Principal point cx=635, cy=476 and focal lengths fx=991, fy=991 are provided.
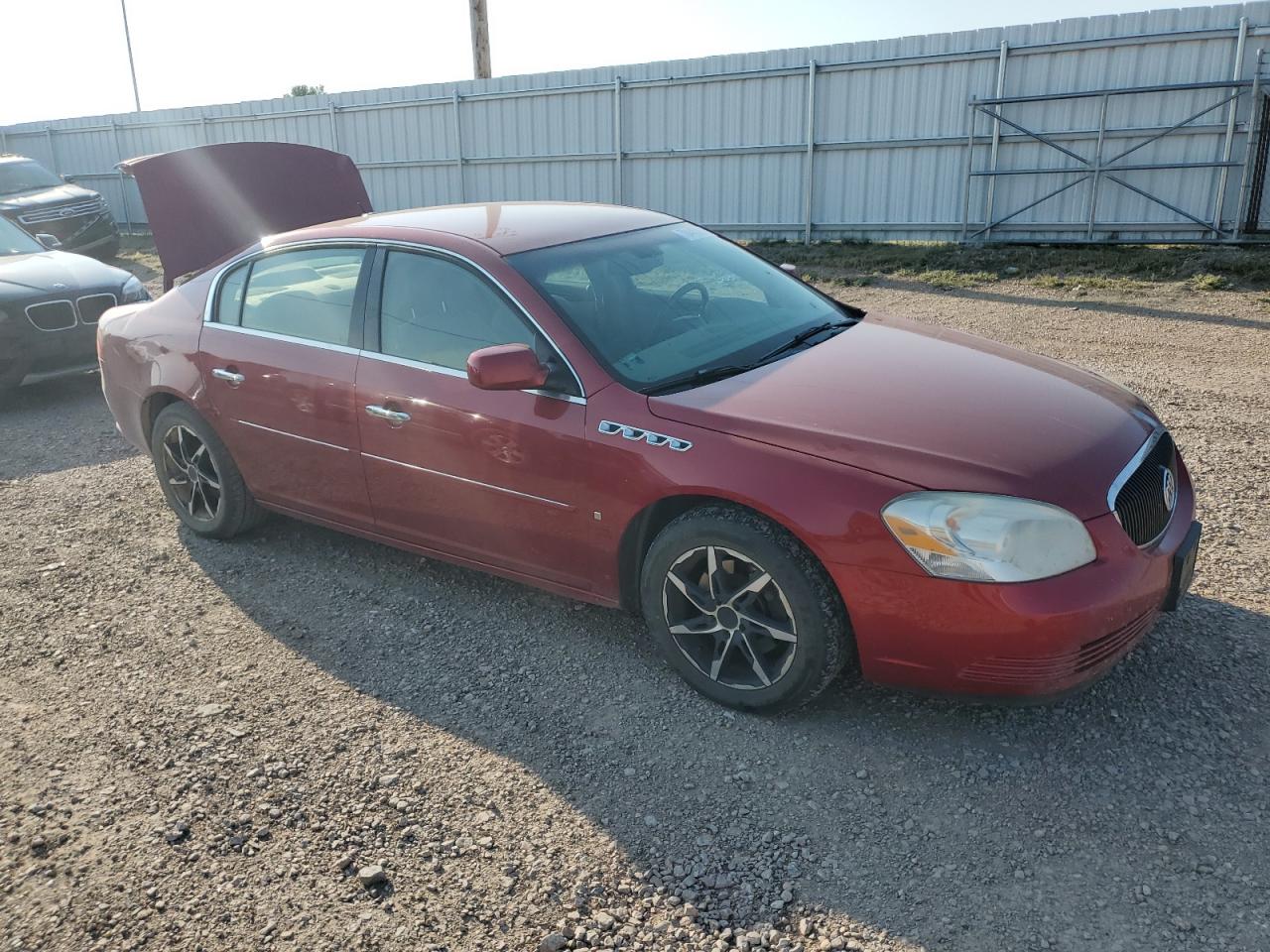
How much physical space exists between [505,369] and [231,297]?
79.4 inches

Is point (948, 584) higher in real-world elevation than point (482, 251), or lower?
lower

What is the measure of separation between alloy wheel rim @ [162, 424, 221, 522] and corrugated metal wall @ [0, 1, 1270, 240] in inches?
453

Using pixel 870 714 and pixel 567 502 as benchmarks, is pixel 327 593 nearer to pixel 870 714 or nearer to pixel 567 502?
pixel 567 502

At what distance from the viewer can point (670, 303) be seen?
3.90m

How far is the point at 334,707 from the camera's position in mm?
3500

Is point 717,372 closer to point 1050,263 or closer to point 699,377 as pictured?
point 699,377

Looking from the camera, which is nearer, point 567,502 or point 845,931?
point 845,931

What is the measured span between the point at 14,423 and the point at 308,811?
604 centimetres

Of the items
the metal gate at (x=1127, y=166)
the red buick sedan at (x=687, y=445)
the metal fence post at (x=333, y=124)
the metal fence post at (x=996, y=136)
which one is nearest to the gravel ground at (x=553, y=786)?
the red buick sedan at (x=687, y=445)

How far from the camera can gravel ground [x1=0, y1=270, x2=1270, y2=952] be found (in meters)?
2.50

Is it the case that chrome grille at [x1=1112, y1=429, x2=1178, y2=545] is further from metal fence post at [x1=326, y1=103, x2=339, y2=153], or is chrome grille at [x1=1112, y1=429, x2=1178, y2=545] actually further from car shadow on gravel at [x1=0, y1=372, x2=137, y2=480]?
metal fence post at [x1=326, y1=103, x2=339, y2=153]

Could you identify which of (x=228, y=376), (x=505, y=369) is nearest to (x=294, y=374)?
(x=228, y=376)

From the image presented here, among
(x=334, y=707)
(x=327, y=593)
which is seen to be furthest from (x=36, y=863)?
(x=327, y=593)

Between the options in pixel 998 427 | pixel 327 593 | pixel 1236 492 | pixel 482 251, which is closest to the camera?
pixel 998 427
